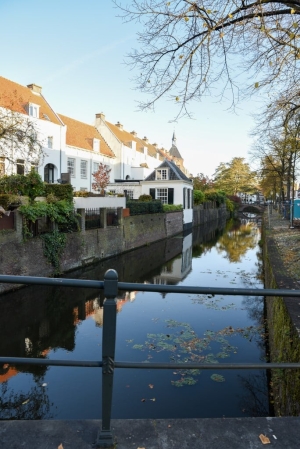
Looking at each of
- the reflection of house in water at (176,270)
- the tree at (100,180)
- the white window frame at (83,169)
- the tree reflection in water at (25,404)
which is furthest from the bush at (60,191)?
the white window frame at (83,169)

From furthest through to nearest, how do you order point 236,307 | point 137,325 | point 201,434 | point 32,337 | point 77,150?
1. point 77,150
2. point 236,307
3. point 137,325
4. point 32,337
5. point 201,434

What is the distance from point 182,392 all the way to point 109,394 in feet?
13.9

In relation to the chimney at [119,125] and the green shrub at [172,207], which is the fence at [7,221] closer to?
the green shrub at [172,207]

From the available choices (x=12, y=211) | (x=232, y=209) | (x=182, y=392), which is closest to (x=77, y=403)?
(x=182, y=392)

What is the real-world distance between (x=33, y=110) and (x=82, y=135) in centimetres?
891

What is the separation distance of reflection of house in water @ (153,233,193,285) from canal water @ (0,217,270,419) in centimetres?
32

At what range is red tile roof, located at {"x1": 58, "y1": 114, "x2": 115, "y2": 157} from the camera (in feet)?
108

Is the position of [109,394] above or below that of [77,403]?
above

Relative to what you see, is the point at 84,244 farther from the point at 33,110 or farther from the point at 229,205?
the point at 229,205

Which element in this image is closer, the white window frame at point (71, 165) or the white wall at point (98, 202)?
the white wall at point (98, 202)

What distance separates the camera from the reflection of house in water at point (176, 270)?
14.0 meters

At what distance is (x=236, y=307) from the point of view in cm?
997

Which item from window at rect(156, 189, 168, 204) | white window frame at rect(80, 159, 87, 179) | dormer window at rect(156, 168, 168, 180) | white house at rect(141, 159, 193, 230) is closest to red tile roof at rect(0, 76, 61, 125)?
white window frame at rect(80, 159, 87, 179)

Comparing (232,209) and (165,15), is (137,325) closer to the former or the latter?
(165,15)
